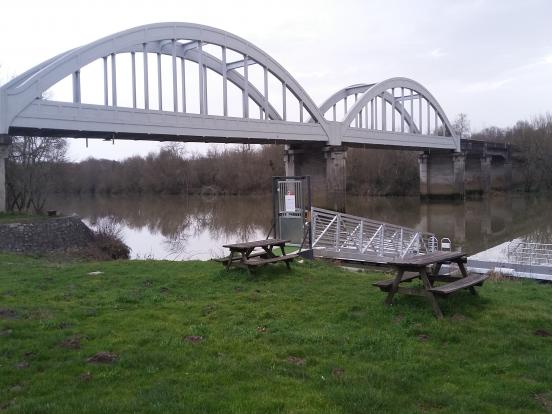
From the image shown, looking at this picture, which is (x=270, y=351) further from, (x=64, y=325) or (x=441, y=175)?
(x=441, y=175)

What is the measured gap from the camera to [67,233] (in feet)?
62.4

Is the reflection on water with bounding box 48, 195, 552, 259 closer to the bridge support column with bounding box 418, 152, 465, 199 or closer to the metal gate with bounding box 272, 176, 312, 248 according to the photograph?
the metal gate with bounding box 272, 176, 312, 248

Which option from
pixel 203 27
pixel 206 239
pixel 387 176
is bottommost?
pixel 206 239

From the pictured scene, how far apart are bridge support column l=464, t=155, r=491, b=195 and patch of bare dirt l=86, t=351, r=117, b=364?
225 feet

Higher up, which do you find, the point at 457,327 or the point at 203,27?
the point at 203,27

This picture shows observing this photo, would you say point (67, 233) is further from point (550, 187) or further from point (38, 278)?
point (550, 187)

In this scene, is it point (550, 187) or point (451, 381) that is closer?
point (451, 381)

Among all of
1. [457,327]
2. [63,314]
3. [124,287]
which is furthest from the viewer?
[124,287]

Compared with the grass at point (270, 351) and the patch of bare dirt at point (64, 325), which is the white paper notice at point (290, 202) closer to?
the grass at point (270, 351)

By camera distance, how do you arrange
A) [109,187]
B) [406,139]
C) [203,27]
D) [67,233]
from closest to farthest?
[67,233], [203,27], [406,139], [109,187]

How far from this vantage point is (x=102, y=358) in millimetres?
4613

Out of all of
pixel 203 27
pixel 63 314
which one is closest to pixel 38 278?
pixel 63 314

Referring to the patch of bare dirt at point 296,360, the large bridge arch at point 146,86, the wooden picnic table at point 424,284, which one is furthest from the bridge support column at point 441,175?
the patch of bare dirt at point 296,360

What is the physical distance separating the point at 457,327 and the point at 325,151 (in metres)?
36.2
